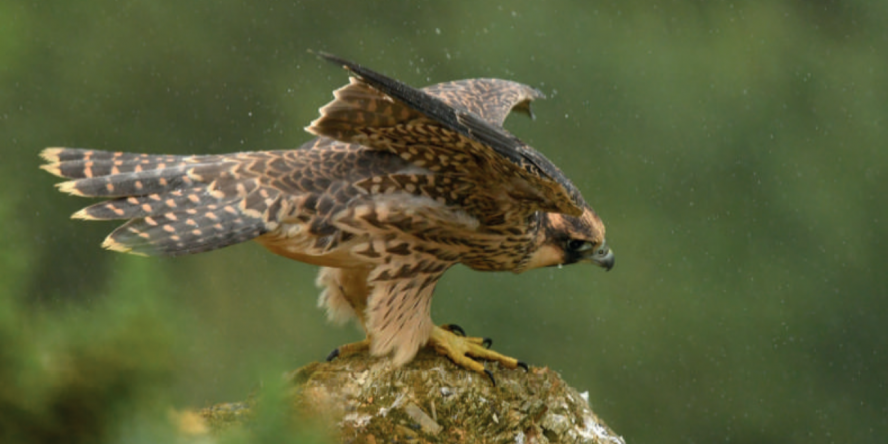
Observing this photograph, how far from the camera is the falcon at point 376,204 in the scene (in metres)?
2.16

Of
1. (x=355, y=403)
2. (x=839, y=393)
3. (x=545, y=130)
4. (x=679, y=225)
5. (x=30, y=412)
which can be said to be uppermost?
(x=30, y=412)

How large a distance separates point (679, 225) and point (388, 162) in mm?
5012

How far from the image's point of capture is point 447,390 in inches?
102

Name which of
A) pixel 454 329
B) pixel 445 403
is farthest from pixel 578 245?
pixel 445 403

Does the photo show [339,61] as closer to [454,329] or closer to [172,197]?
[172,197]

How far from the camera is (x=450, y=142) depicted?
2266mm

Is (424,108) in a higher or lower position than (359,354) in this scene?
higher

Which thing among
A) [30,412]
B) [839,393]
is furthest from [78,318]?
[839,393]

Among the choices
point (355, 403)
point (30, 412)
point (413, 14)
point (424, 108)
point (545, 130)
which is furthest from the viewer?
point (545, 130)

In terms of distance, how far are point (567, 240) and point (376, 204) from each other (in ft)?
2.37

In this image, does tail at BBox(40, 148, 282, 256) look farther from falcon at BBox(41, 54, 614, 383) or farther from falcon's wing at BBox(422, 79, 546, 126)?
falcon's wing at BBox(422, 79, 546, 126)

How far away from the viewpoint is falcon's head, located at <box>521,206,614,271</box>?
111 inches

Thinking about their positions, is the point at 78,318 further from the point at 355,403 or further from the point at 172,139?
the point at 172,139

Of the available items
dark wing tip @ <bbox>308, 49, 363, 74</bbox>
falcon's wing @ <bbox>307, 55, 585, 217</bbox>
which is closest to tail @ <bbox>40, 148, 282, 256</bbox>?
falcon's wing @ <bbox>307, 55, 585, 217</bbox>
